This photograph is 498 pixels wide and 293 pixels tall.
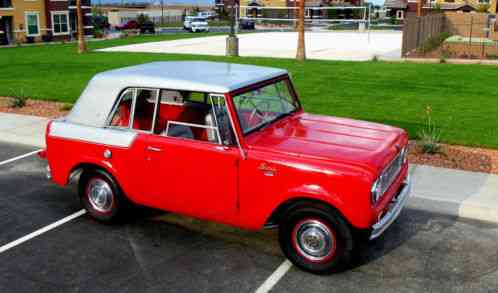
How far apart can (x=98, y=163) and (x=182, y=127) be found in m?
1.30

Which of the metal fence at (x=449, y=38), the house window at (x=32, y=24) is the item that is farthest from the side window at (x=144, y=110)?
the house window at (x=32, y=24)

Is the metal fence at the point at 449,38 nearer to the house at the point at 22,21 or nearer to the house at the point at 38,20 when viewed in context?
the house at the point at 38,20

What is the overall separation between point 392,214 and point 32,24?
2272 inches

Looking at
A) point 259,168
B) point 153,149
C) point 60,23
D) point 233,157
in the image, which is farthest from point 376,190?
point 60,23

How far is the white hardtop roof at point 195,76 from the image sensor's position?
605cm

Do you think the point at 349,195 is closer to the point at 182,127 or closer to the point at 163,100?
the point at 182,127

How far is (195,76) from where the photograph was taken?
21.0 feet

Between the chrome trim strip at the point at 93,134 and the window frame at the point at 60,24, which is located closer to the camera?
the chrome trim strip at the point at 93,134

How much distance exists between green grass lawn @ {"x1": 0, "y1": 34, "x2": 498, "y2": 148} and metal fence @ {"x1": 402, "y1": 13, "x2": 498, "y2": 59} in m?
6.02

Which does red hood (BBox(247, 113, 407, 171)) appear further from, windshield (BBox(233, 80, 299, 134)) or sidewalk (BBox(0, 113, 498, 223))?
sidewalk (BBox(0, 113, 498, 223))

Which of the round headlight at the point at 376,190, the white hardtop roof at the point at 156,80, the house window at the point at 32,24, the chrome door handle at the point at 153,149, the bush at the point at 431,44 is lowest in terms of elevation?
the round headlight at the point at 376,190

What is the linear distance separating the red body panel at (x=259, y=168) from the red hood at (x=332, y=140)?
1 cm

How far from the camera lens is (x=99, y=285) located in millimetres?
5516

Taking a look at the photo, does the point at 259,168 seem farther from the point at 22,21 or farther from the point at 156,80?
the point at 22,21
